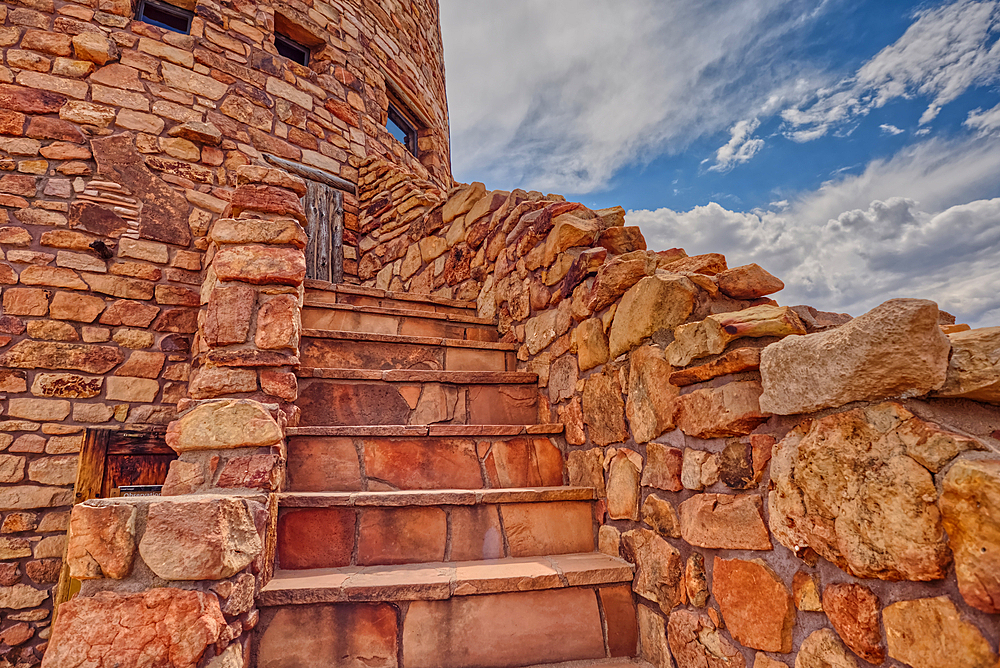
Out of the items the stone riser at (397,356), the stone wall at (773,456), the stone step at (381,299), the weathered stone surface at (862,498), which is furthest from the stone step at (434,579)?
the stone step at (381,299)

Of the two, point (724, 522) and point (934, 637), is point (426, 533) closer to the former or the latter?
point (724, 522)

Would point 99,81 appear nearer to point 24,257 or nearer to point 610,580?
point 24,257

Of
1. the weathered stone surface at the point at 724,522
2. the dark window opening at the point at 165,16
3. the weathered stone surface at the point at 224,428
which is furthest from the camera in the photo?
the dark window opening at the point at 165,16

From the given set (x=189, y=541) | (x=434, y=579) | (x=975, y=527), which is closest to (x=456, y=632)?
(x=434, y=579)

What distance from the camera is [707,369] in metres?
1.39

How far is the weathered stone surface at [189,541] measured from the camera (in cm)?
120

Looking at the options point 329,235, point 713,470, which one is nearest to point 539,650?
point 713,470

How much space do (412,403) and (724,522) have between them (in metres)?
1.47

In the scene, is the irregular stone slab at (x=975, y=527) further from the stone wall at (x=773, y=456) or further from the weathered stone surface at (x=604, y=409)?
the weathered stone surface at (x=604, y=409)

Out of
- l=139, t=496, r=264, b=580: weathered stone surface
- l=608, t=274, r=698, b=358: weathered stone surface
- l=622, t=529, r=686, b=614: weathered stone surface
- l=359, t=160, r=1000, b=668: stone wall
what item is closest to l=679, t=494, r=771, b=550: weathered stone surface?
l=359, t=160, r=1000, b=668: stone wall

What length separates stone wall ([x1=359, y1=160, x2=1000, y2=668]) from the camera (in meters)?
0.84

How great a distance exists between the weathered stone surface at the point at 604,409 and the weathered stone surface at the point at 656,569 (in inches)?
13.9

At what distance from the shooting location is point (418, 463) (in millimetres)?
2041

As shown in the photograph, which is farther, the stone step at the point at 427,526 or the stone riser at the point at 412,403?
the stone riser at the point at 412,403
